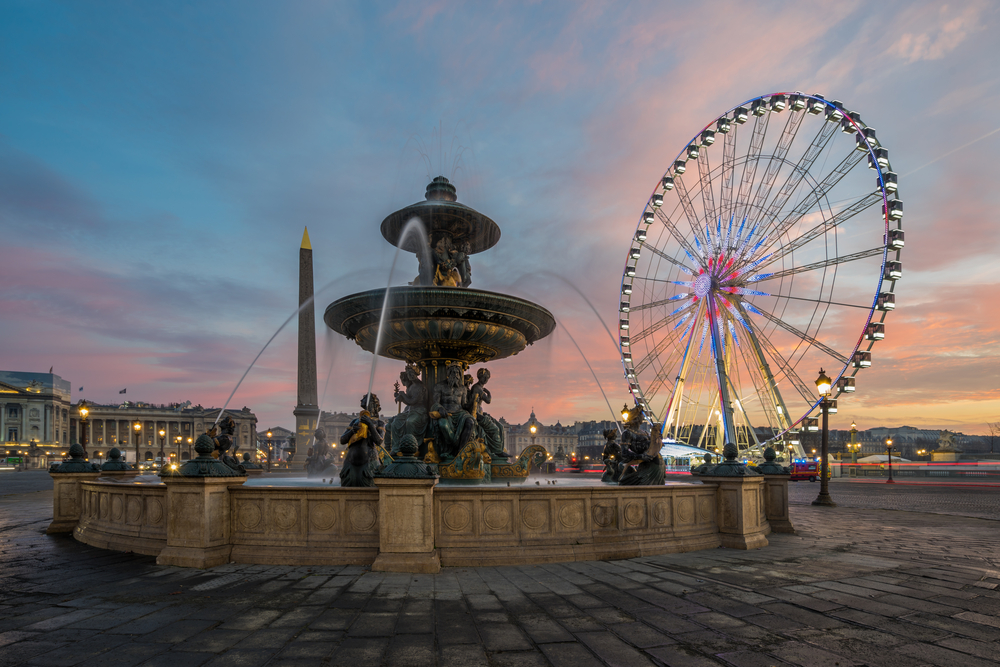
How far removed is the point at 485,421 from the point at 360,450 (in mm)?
4569

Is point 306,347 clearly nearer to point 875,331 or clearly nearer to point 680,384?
point 680,384

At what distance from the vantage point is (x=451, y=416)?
41.2 ft

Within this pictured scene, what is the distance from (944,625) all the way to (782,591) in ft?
4.45

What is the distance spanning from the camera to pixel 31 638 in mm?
4355

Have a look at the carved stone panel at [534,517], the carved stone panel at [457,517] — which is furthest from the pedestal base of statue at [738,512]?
the carved stone panel at [457,517]

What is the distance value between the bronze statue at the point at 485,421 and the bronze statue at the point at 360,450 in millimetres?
4128

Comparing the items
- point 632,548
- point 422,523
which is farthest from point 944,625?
point 422,523

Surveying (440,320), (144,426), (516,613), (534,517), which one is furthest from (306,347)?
(144,426)

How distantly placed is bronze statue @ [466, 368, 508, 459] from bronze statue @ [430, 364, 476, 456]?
25 cm

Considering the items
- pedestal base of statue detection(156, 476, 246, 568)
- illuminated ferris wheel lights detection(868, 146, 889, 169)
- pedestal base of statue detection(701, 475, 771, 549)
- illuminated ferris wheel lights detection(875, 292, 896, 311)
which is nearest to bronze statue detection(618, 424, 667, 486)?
pedestal base of statue detection(701, 475, 771, 549)

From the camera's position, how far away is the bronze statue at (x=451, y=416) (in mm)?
12375

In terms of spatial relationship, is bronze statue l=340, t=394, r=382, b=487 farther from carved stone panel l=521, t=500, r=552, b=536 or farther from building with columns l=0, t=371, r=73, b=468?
building with columns l=0, t=371, r=73, b=468

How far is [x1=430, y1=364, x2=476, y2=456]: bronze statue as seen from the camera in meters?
12.4

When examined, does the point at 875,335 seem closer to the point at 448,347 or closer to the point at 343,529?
the point at 448,347
